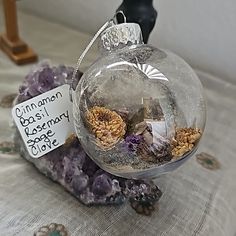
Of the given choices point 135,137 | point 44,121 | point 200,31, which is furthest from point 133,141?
point 200,31

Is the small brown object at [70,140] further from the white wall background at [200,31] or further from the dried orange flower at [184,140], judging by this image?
the white wall background at [200,31]

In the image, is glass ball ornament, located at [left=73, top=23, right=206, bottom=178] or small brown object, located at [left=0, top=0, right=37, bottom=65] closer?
glass ball ornament, located at [left=73, top=23, right=206, bottom=178]

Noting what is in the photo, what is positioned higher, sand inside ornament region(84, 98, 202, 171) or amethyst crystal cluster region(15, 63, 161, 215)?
sand inside ornament region(84, 98, 202, 171)

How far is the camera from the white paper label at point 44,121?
535 millimetres

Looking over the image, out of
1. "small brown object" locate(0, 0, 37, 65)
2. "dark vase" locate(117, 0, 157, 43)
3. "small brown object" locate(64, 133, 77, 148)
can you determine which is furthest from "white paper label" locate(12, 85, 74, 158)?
"small brown object" locate(0, 0, 37, 65)

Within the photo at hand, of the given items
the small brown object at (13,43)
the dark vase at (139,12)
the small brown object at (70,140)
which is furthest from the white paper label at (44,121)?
the small brown object at (13,43)

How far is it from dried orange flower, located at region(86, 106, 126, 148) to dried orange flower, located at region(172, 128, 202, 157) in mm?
55

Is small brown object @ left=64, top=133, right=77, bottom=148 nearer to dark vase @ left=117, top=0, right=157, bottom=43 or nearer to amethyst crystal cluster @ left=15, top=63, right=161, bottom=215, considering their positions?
amethyst crystal cluster @ left=15, top=63, right=161, bottom=215

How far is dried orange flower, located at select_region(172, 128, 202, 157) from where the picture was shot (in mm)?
479

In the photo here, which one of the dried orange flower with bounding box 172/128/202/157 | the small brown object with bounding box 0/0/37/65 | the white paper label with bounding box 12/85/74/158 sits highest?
the dried orange flower with bounding box 172/128/202/157

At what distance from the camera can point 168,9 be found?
86cm

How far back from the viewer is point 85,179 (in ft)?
1.69

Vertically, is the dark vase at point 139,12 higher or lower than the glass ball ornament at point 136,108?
higher

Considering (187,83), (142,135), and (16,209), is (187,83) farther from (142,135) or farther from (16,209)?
(16,209)
